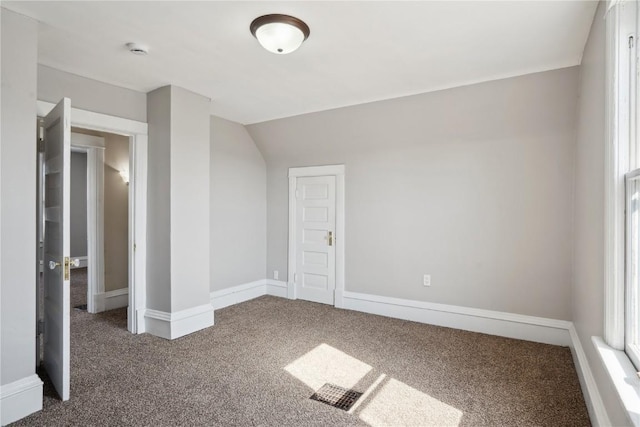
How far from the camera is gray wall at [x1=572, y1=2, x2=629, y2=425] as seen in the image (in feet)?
6.60

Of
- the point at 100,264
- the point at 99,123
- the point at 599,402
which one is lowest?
the point at 599,402

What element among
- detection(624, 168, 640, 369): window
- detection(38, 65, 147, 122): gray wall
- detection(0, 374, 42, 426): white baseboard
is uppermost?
detection(38, 65, 147, 122): gray wall

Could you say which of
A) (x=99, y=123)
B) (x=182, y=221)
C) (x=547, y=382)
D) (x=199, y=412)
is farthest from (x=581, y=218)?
(x=99, y=123)

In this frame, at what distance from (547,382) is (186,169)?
12.3 feet

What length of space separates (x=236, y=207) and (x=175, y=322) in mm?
1873

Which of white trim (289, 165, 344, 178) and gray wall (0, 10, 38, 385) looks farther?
white trim (289, 165, 344, 178)

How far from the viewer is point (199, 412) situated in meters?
2.32

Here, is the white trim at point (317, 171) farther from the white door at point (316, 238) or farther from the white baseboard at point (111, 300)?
the white baseboard at point (111, 300)

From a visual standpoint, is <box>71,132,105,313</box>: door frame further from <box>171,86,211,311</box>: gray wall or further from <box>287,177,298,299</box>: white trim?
<box>287,177,298,299</box>: white trim

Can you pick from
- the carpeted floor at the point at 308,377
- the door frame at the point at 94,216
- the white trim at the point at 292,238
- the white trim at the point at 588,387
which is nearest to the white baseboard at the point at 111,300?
the door frame at the point at 94,216

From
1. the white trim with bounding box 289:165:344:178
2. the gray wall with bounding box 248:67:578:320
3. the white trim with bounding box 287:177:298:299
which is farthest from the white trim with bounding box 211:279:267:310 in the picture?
the white trim with bounding box 289:165:344:178

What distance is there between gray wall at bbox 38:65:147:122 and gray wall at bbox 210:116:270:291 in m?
1.09

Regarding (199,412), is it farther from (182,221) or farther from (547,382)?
(547,382)

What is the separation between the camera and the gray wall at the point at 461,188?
11.3ft
